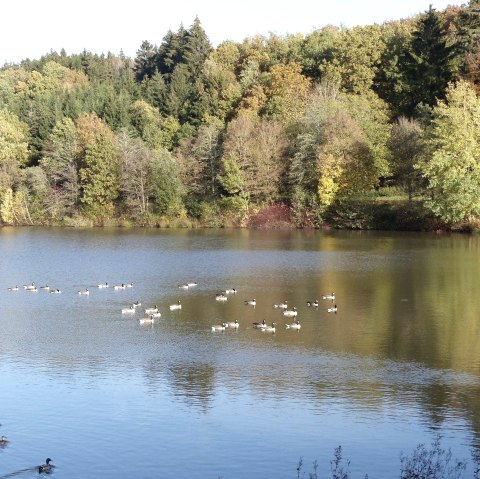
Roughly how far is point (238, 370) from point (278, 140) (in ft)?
208

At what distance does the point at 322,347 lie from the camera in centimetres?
3228

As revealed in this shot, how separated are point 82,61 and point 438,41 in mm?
81892

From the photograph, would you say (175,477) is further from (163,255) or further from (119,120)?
(119,120)

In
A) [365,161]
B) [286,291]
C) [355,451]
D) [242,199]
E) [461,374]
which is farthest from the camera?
[242,199]

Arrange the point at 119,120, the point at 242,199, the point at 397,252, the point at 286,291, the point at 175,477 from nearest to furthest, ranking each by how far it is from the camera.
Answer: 1. the point at 175,477
2. the point at 286,291
3. the point at 397,252
4. the point at 242,199
5. the point at 119,120

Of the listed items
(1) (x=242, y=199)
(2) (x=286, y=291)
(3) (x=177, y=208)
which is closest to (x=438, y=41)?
(1) (x=242, y=199)

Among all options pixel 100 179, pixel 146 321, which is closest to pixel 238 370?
pixel 146 321

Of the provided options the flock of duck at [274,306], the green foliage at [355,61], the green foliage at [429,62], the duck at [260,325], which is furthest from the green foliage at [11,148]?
the duck at [260,325]

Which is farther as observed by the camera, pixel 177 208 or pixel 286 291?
pixel 177 208

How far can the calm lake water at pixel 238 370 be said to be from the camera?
69.7 feet

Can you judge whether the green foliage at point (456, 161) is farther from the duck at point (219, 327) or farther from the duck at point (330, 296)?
the duck at point (219, 327)

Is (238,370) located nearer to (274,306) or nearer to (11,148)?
(274,306)

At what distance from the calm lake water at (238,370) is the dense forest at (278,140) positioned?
25542mm

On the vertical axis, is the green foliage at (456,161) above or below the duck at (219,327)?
above
